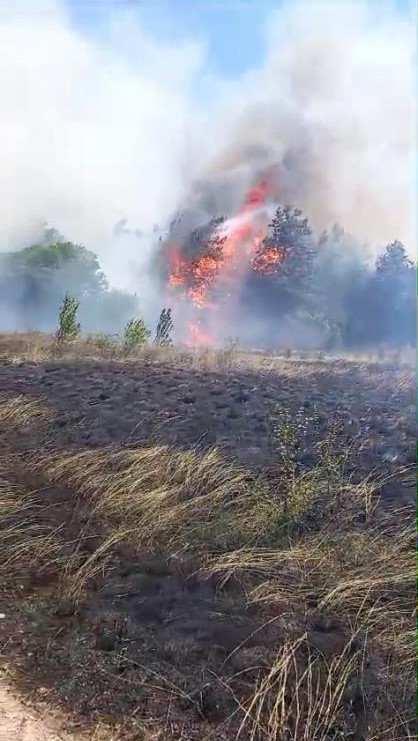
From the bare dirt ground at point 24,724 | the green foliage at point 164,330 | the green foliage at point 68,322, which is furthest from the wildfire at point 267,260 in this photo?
the bare dirt ground at point 24,724

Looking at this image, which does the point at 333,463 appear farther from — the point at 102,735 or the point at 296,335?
the point at 296,335

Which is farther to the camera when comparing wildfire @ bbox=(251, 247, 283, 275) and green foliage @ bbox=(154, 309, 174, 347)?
wildfire @ bbox=(251, 247, 283, 275)

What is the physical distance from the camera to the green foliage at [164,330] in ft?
35.8

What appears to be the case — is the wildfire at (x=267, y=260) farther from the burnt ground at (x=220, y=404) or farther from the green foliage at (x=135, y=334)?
the burnt ground at (x=220, y=404)

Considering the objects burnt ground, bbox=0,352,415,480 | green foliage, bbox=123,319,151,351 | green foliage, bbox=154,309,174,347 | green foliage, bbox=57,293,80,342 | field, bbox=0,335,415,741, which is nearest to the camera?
field, bbox=0,335,415,741

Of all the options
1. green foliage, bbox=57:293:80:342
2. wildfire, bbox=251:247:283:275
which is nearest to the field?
green foliage, bbox=57:293:80:342

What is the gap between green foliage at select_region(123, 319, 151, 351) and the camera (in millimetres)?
10070

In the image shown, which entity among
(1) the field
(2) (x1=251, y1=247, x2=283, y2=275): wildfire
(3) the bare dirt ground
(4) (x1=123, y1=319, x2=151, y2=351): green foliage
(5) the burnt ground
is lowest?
(3) the bare dirt ground

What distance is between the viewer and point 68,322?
10.4m

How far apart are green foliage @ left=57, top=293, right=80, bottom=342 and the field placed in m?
4.09

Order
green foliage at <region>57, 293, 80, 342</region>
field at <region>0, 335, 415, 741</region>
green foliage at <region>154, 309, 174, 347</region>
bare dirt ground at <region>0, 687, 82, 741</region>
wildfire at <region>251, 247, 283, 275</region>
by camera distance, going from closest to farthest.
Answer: bare dirt ground at <region>0, 687, 82, 741</region> → field at <region>0, 335, 415, 741</region> → green foliage at <region>57, 293, 80, 342</region> → green foliage at <region>154, 309, 174, 347</region> → wildfire at <region>251, 247, 283, 275</region>

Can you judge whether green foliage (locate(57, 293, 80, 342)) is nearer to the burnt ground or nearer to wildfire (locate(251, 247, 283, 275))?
the burnt ground

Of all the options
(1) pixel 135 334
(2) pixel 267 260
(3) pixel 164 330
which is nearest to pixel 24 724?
(1) pixel 135 334

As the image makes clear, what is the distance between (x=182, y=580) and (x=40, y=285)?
13.4 meters
